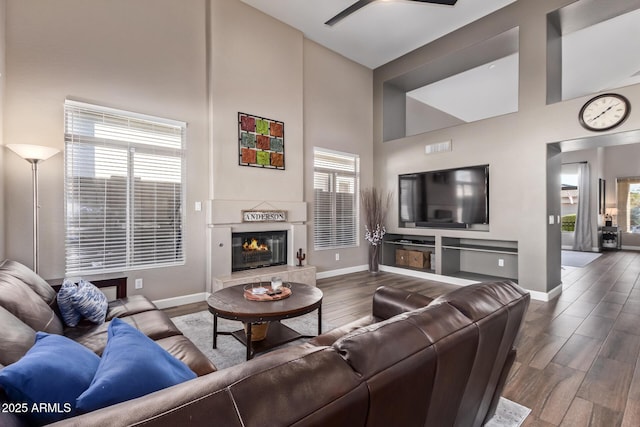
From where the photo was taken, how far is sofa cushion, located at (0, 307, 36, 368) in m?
1.17

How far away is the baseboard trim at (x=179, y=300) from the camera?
3.85 metres

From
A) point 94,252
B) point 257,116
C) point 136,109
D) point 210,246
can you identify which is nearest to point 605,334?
point 210,246

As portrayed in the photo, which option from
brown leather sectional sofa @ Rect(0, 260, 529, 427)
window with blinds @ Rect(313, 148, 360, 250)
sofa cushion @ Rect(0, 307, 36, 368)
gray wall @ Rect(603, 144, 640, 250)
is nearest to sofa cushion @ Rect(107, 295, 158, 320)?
sofa cushion @ Rect(0, 307, 36, 368)

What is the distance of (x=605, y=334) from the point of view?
→ 118 inches

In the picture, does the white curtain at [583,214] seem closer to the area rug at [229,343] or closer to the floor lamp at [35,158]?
the area rug at [229,343]

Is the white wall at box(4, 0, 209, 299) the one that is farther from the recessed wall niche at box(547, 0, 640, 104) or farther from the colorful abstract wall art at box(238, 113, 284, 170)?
the recessed wall niche at box(547, 0, 640, 104)

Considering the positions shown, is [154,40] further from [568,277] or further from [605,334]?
[568,277]

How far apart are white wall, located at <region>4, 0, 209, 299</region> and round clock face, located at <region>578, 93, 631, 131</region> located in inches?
195

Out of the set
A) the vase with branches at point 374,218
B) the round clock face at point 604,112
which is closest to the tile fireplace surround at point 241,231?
the vase with branches at point 374,218

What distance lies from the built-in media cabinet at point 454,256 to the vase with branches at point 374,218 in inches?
13.1

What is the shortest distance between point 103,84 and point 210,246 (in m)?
2.27

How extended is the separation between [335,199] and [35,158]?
4.25 metres

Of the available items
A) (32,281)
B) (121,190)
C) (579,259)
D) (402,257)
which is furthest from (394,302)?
(579,259)

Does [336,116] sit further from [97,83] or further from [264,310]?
[264,310]
